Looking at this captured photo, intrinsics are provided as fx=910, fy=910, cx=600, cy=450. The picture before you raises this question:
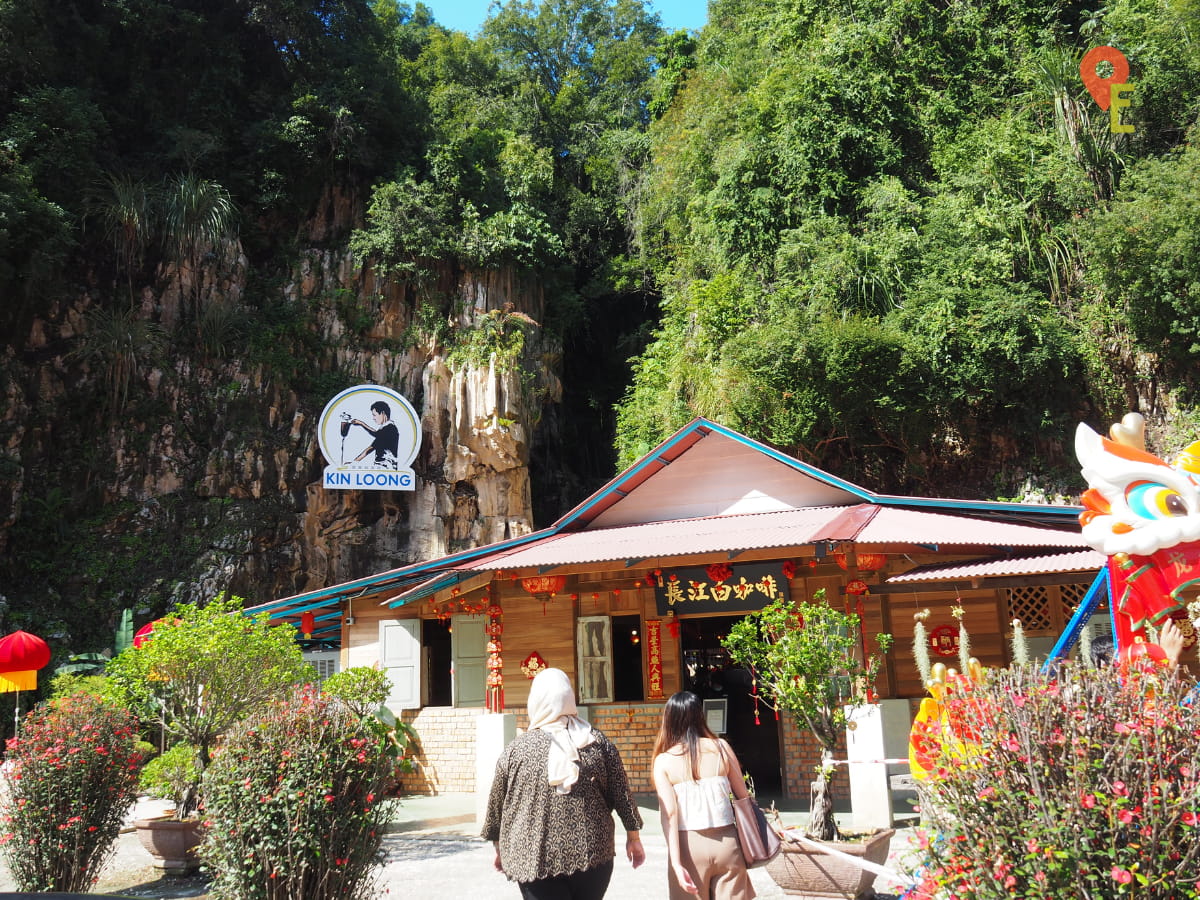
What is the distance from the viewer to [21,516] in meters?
17.9

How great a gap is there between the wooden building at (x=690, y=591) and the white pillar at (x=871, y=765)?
129 cm

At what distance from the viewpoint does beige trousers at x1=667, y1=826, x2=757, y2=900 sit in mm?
3932

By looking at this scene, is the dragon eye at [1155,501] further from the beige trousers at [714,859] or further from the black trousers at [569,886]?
the black trousers at [569,886]

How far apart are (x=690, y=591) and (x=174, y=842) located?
542 centimetres

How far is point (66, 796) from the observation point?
20.3ft

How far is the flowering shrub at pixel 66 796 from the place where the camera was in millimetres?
6059

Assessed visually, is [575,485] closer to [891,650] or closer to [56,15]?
[891,650]

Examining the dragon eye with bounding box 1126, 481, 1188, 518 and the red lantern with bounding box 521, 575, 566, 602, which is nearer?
the dragon eye with bounding box 1126, 481, 1188, 518

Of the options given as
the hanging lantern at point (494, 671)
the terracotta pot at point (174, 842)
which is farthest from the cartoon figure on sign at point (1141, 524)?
the terracotta pot at point (174, 842)

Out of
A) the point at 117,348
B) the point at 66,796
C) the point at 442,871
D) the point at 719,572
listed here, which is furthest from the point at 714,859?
the point at 117,348

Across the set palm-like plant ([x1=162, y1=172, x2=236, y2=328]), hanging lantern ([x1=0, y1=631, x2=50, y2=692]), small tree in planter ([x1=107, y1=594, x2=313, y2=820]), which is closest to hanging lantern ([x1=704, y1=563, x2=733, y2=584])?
small tree in planter ([x1=107, y1=594, x2=313, y2=820])

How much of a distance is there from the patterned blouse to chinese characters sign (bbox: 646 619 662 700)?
7.64m

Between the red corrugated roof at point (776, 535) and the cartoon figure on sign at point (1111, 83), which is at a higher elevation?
the cartoon figure on sign at point (1111, 83)

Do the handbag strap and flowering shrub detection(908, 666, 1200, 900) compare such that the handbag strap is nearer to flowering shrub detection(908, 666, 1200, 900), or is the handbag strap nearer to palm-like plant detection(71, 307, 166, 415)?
flowering shrub detection(908, 666, 1200, 900)
